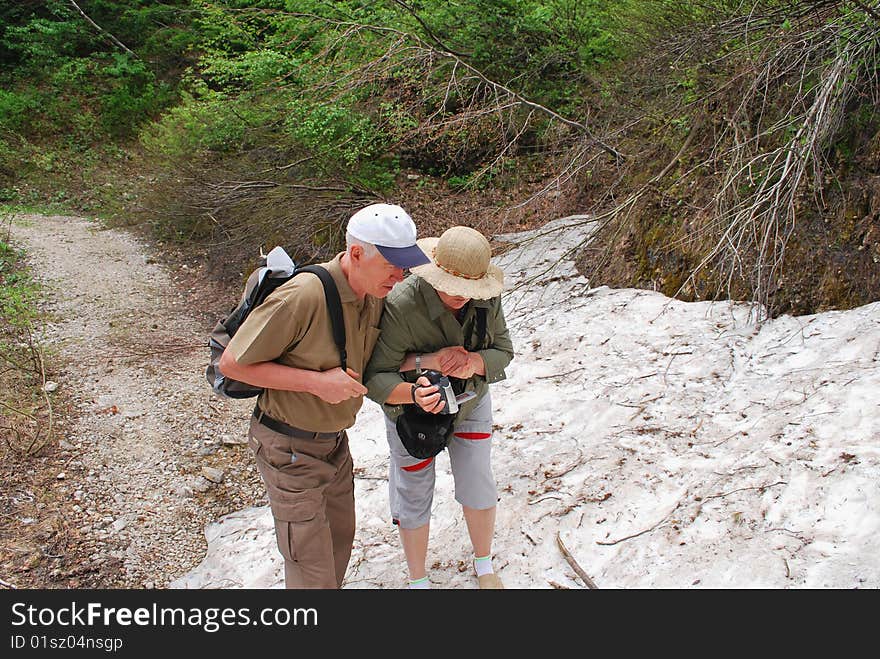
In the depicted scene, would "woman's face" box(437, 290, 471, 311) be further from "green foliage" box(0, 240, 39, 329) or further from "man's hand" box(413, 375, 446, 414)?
"green foliage" box(0, 240, 39, 329)

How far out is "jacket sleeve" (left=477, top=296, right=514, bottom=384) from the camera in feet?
8.69

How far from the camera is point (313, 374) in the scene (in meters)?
2.21

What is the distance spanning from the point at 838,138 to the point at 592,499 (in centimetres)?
339

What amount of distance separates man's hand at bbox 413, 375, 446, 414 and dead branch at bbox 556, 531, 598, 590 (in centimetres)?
128

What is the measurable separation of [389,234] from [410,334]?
0.51 meters

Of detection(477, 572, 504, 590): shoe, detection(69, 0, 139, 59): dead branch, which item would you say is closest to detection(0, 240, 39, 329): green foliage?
detection(477, 572, 504, 590): shoe

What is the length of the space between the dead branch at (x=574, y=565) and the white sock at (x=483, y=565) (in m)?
0.42

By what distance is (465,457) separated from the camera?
2.79 m

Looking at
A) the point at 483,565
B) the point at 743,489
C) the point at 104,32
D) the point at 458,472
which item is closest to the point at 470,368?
the point at 458,472

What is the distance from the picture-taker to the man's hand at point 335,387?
2.20 meters

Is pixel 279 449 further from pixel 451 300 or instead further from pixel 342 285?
pixel 451 300

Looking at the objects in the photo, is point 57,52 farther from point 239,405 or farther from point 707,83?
Answer: point 707,83

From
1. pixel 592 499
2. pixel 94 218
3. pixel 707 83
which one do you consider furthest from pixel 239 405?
pixel 94 218

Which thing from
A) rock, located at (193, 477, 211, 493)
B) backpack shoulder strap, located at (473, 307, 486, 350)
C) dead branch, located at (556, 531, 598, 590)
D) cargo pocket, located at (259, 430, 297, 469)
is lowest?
rock, located at (193, 477, 211, 493)
